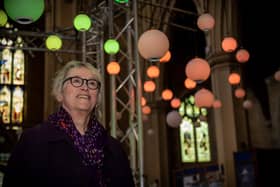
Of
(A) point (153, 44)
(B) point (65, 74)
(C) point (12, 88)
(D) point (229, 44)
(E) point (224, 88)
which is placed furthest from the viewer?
(C) point (12, 88)

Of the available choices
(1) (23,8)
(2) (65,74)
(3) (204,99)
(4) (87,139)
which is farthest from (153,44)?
(4) (87,139)

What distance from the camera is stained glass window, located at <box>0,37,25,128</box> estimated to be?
1656cm

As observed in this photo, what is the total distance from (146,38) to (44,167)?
309 centimetres

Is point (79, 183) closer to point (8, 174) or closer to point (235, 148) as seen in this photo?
point (8, 174)

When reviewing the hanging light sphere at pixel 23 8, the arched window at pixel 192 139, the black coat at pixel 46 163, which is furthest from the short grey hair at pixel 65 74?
the arched window at pixel 192 139

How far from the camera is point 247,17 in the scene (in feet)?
38.4

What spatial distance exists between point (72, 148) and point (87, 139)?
0.10 m

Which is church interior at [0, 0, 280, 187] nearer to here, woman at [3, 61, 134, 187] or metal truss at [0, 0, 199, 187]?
metal truss at [0, 0, 199, 187]

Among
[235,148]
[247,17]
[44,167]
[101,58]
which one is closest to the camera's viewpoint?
[44,167]

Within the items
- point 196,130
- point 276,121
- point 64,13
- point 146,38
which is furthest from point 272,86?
point 146,38

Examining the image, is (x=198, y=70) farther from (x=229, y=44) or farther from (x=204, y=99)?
(x=229, y=44)

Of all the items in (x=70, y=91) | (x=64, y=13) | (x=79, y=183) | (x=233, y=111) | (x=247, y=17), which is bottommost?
(x=79, y=183)

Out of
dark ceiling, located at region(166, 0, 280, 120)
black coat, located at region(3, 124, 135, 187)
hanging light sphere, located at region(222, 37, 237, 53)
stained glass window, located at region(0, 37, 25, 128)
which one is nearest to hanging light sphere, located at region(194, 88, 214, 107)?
hanging light sphere, located at region(222, 37, 237, 53)

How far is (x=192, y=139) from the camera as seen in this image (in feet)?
52.9
